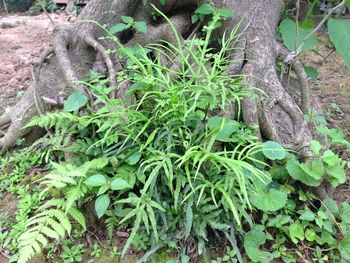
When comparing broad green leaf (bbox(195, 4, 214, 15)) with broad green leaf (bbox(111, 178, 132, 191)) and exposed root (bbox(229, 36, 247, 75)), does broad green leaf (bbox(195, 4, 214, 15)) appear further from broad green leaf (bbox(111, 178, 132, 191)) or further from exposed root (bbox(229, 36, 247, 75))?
broad green leaf (bbox(111, 178, 132, 191))

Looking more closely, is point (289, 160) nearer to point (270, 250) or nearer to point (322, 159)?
point (322, 159)

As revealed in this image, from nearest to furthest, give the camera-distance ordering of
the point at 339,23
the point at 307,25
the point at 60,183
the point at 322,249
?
the point at 60,183 < the point at 322,249 < the point at 339,23 < the point at 307,25

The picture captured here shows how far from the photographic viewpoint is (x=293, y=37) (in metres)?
2.44

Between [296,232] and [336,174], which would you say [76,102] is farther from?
[336,174]

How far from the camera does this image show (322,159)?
2.03 meters

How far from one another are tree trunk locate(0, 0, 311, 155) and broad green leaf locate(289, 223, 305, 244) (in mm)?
532

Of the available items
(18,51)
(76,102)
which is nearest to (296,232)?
(76,102)

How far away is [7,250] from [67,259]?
14.4 inches

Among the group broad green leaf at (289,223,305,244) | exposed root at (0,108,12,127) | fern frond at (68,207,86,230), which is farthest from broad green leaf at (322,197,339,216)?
exposed root at (0,108,12,127)

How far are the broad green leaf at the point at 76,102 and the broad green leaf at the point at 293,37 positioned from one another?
1.45 meters

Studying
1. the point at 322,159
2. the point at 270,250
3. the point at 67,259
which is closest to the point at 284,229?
the point at 270,250

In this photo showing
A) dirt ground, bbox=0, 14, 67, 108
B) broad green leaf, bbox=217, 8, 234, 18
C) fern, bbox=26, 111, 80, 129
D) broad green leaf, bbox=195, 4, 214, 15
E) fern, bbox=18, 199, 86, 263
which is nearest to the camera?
fern, bbox=18, 199, 86, 263

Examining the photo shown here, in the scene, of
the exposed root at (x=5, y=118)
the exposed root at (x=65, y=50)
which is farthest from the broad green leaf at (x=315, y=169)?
the exposed root at (x=5, y=118)

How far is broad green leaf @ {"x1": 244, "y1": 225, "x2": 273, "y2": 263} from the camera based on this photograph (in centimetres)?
186
